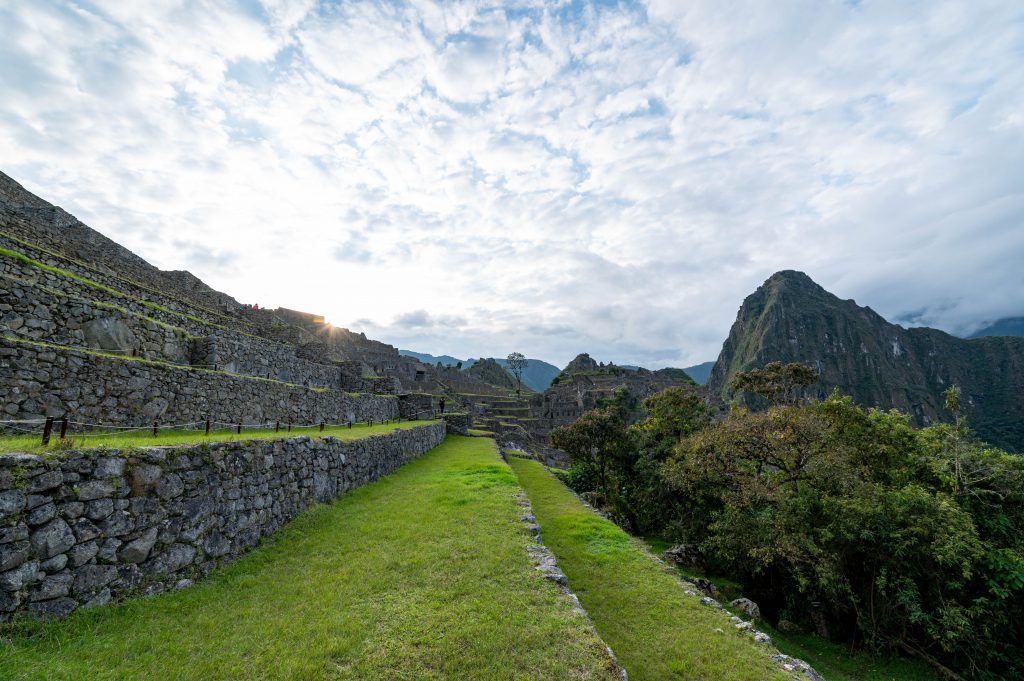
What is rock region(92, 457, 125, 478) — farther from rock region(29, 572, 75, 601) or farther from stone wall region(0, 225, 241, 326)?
stone wall region(0, 225, 241, 326)

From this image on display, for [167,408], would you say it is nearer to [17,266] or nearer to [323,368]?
[17,266]

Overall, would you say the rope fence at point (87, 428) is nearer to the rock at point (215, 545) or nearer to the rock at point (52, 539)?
the rock at point (52, 539)

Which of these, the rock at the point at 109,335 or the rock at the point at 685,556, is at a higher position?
the rock at the point at 109,335

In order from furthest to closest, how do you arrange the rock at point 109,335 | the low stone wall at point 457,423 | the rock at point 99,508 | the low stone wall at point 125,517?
the low stone wall at point 457,423 < the rock at point 109,335 < the rock at point 99,508 < the low stone wall at point 125,517

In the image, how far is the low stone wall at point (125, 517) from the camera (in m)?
4.26

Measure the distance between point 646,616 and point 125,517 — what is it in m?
8.08

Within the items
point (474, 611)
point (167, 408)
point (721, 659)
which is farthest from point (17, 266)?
point (721, 659)

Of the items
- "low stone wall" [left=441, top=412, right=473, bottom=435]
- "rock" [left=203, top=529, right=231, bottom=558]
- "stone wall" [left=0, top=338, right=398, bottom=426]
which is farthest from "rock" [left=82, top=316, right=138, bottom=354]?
"low stone wall" [left=441, top=412, right=473, bottom=435]

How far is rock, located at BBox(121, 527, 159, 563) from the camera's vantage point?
5.21 metres

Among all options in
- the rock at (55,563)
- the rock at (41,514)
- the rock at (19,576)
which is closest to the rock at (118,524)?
the rock at (55,563)

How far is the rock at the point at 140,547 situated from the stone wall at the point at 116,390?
4381 mm

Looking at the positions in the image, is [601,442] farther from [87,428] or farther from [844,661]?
[87,428]

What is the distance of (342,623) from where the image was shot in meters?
5.32

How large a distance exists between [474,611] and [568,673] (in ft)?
5.38
